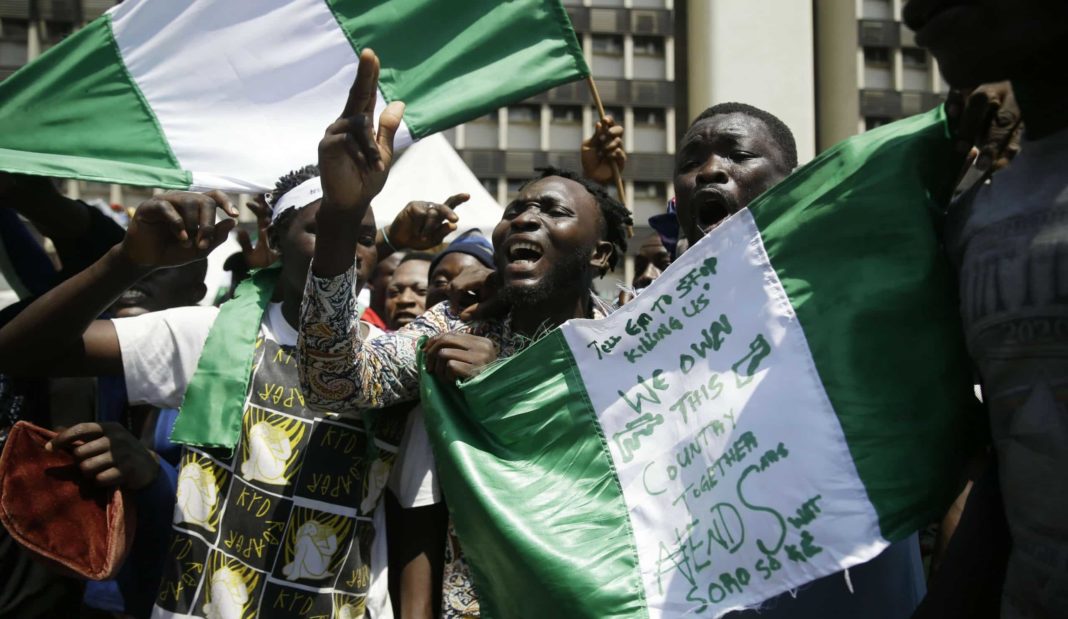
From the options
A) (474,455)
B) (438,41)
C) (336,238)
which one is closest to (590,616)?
(474,455)

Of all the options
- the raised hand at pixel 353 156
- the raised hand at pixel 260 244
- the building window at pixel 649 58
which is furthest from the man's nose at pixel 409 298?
the building window at pixel 649 58

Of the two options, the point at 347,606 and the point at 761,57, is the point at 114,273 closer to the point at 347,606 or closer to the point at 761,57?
the point at 347,606

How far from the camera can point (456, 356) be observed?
2840mm

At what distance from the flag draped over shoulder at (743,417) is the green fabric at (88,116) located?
169 centimetres

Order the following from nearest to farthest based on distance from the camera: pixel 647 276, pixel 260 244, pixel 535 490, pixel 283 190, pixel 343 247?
pixel 535 490 → pixel 343 247 → pixel 283 190 → pixel 647 276 → pixel 260 244

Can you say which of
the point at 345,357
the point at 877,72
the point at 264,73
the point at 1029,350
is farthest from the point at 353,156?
the point at 877,72

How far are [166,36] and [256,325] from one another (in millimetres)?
1347

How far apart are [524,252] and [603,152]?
1033 mm

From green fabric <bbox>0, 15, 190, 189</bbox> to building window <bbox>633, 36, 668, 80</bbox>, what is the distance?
3912 centimetres

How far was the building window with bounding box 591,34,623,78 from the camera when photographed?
41781mm

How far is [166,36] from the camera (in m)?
3.96

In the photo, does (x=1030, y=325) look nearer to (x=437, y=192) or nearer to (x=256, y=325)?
(x=256, y=325)

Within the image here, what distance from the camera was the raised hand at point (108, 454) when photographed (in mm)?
2938

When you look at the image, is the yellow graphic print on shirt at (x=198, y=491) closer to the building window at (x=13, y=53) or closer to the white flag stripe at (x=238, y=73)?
the white flag stripe at (x=238, y=73)
